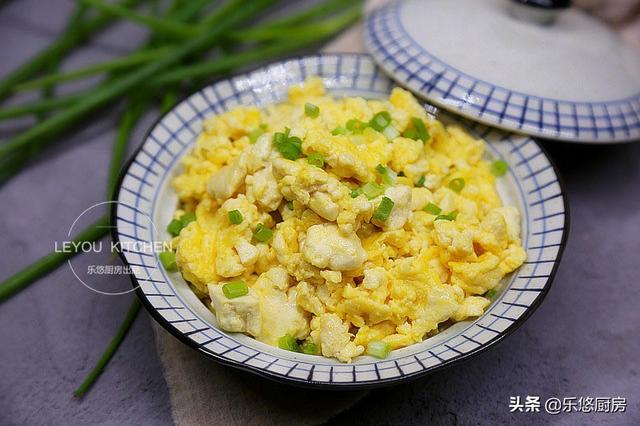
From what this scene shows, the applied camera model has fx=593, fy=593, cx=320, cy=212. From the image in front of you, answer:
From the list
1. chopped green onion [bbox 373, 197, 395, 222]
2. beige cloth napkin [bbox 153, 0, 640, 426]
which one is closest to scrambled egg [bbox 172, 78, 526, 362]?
chopped green onion [bbox 373, 197, 395, 222]

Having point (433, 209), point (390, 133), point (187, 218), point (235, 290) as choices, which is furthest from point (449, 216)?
point (187, 218)

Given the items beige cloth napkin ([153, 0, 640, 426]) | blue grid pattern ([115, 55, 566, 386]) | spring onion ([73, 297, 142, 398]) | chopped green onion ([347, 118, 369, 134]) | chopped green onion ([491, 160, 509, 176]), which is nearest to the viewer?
blue grid pattern ([115, 55, 566, 386])

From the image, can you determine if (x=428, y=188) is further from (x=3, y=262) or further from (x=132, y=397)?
(x=3, y=262)

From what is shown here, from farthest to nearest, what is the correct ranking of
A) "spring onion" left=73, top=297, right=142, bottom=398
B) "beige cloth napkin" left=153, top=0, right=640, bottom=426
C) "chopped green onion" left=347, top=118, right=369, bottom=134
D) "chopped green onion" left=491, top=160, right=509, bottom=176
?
"chopped green onion" left=491, top=160, right=509, bottom=176 < "chopped green onion" left=347, top=118, right=369, bottom=134 < "spring onion" left=73, top=297, right=142, bottom=398 < "beige cloth napkin" left=153, top=0, right=640, bottom=426

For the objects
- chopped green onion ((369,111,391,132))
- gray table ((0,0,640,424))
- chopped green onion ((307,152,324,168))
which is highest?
chopped green onion ((307,152,324,168))

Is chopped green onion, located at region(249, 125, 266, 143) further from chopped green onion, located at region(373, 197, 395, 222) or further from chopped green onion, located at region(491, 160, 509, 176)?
chopped green onion, located at region(491, 160, 509, 176)

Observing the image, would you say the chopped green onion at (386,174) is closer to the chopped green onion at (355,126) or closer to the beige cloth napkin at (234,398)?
the chopped green onion at (355,126)

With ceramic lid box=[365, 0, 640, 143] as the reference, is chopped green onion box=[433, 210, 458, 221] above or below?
below
